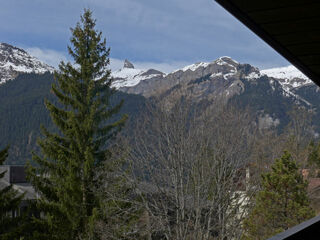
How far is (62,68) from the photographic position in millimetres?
16906

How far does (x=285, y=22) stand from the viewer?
165cm

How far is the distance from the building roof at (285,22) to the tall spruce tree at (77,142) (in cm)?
1274

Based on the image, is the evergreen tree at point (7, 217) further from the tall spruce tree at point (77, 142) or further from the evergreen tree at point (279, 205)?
the evergreen tree at point (279, 205)

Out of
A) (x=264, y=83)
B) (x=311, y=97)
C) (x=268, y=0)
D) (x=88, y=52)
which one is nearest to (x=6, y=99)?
(x=264, y=83)

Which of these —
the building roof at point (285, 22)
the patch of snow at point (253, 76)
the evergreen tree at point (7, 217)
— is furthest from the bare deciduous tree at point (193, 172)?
the patch of snow at point (253, 76)

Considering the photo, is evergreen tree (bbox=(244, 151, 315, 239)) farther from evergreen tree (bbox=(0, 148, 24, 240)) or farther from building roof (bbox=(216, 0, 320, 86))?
building roof (bbox=(216, 0, 320, 86))

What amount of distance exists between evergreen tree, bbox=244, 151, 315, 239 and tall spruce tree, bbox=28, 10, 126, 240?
209 inches

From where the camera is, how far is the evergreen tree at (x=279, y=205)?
1320 centimetres

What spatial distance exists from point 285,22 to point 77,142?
591 inches

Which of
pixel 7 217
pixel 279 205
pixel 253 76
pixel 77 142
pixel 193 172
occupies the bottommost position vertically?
pixel 7 217

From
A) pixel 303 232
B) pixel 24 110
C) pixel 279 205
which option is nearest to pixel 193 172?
pixel 279 205

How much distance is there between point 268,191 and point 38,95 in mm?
125512

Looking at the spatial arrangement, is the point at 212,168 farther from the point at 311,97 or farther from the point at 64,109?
the point at 311,97

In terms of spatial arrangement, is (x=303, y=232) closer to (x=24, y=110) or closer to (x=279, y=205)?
(x=279, y=205)
